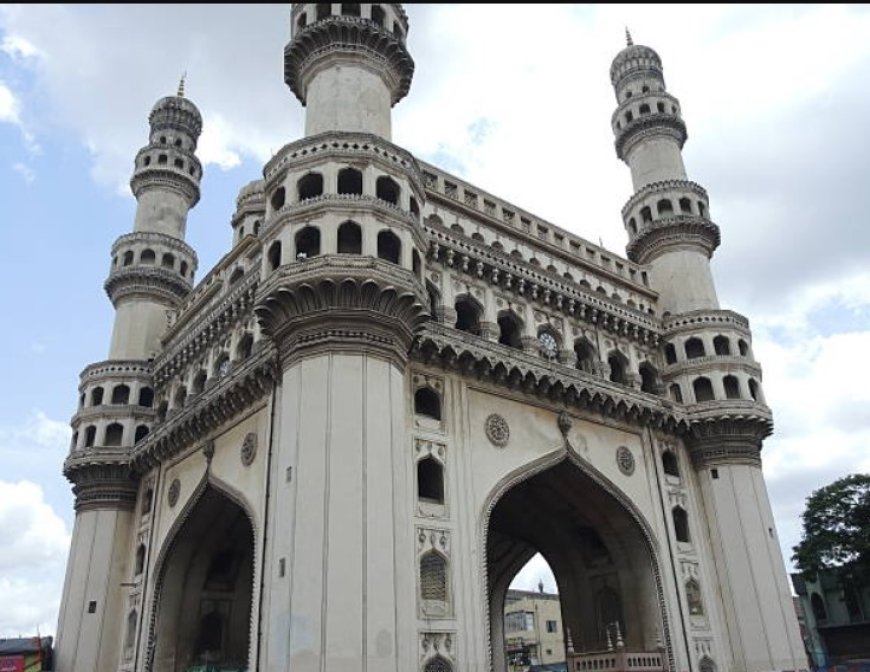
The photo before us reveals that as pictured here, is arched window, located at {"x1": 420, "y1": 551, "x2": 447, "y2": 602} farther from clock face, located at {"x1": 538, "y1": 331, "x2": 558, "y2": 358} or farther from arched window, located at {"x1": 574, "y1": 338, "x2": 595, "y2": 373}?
arched window, located at {"x1": 574, "y1": 338, "x2": 595, "y2": 373}

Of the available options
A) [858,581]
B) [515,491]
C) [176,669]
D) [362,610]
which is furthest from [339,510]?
[858,581]

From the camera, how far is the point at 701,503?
97.8 ft

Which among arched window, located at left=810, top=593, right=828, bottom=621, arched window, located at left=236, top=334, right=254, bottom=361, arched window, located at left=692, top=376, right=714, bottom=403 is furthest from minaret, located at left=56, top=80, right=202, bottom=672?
arched window, located at left=810, top=593, right=828, bottom=621

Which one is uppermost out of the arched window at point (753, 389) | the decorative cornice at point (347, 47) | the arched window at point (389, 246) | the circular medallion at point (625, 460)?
the decorative cornice at point (347, 47)

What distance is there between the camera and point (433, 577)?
20.5 meters

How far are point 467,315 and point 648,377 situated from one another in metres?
9.51

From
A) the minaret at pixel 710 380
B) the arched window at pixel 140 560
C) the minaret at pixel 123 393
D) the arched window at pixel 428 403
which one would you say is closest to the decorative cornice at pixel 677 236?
the minaret at pixel 710 380

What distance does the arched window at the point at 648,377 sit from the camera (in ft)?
104

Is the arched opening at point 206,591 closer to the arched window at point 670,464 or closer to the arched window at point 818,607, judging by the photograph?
the arched window at point 670,464

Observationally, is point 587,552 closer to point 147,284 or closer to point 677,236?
point 677,236

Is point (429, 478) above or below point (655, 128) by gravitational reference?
below

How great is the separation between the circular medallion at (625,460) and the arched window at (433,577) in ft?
30.5

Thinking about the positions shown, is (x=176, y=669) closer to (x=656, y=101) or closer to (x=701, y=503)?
(x=701, y=503)

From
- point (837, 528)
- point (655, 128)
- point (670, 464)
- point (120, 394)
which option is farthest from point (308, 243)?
point (837, 528)
